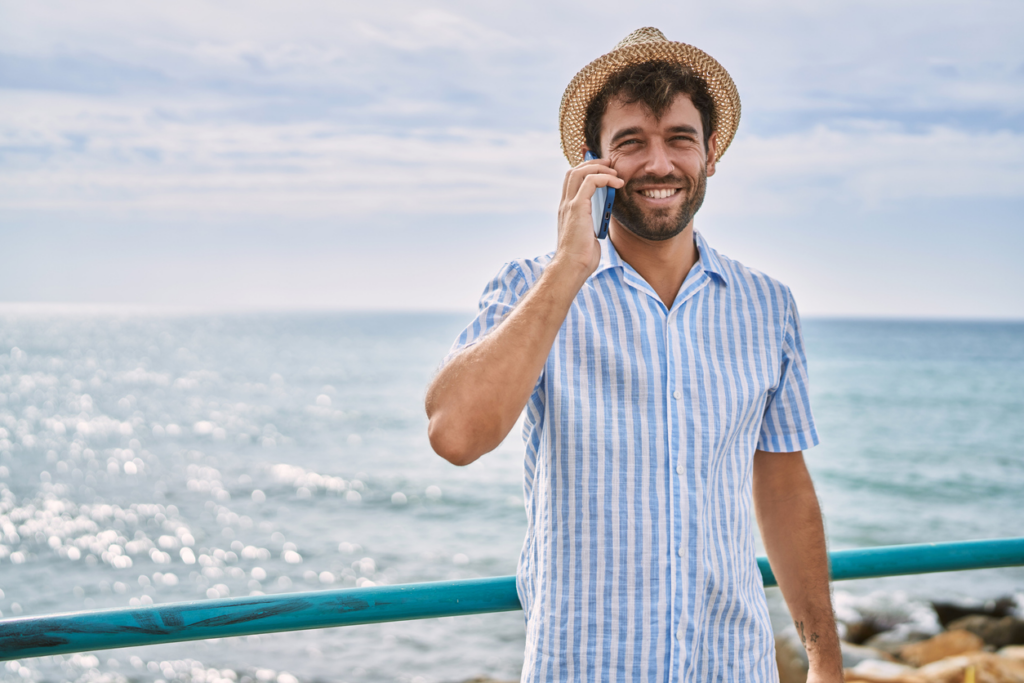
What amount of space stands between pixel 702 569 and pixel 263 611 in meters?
0.91

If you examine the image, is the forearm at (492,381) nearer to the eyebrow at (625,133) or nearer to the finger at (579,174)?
the finger at (579,174)

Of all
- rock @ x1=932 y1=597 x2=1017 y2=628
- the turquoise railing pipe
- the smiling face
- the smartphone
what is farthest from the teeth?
rock @ x1=932 y1=597 x2=1017 y2=628

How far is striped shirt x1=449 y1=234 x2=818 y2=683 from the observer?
156 centimetres

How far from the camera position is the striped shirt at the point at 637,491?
1559mm

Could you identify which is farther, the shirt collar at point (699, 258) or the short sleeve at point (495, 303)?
the shirt collar at point (699, 258)

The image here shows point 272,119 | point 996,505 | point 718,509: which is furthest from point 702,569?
point 272,119

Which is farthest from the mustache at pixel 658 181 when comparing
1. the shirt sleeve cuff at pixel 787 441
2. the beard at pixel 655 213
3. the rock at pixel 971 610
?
the rock at pixel 971 610

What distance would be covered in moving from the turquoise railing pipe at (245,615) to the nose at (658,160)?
38.6 inches

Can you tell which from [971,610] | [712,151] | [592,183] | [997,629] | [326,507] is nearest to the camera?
[592,183]

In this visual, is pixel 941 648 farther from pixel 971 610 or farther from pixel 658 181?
pixel 658 181

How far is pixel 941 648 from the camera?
8.44 meters

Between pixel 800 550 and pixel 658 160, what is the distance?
39.5 inches

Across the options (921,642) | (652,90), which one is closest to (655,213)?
(652,90)

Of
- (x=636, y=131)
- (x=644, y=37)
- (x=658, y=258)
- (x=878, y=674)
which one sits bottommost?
(x=878, y=674)
